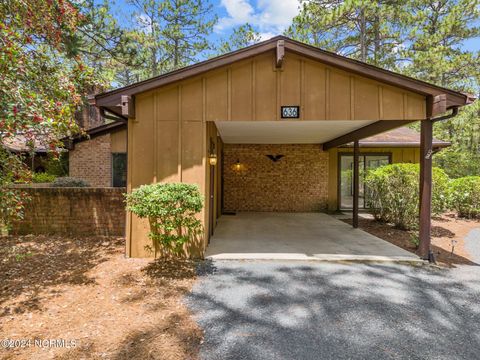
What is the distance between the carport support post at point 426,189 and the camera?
189 inches

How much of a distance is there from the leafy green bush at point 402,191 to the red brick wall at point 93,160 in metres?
9.13

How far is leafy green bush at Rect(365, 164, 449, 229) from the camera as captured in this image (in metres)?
6.86

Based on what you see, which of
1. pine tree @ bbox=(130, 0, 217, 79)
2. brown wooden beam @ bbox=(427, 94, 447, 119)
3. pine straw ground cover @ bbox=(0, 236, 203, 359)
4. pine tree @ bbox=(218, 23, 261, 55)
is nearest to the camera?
pine straw ground cover @ bbox=(0, 236, 203, 359)

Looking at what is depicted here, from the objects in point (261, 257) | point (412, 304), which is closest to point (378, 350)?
point (412, 304)

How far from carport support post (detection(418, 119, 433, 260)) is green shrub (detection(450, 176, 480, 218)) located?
5988mm

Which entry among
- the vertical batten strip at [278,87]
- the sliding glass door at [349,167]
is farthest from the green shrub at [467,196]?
the vertical batten strip at [278,87]

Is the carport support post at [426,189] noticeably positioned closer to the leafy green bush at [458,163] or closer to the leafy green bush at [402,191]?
the leafy green bush at [402,191]

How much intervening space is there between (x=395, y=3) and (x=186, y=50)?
12361 mm

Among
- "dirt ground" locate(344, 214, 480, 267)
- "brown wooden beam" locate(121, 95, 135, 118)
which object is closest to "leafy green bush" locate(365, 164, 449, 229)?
"dirt ground" locate(344, 214, 480, 267)

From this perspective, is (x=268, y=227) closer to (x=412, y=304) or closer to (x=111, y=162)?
(x=412, y=304)

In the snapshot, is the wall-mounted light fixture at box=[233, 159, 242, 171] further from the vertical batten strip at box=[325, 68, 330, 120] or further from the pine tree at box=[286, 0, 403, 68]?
the pine tree at box=[286, 0, 403, 68]

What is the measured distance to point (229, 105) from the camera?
15.6ft

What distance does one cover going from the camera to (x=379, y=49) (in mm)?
15094

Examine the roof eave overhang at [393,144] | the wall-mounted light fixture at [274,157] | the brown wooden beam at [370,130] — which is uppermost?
the roof eave overhang at [393,144]
